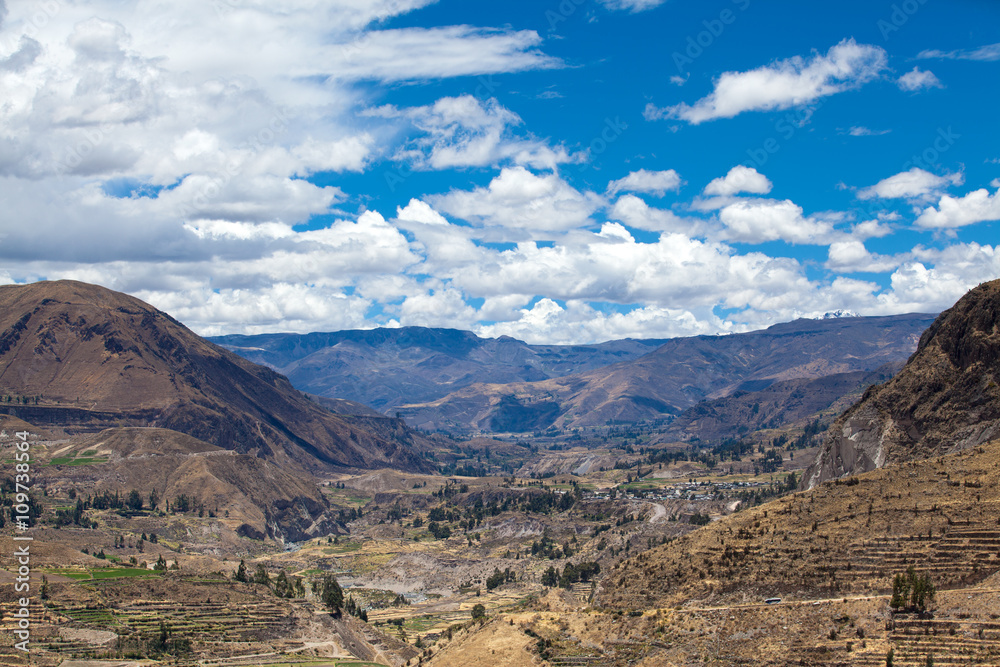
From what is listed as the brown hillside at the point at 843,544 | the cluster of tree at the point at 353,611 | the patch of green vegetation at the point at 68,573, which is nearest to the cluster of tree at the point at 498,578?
the cluster of tree at the point at 353,611

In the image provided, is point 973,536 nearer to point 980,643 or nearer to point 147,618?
point 980,643

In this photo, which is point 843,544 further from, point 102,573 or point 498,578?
point 498,578

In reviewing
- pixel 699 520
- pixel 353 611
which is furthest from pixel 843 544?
pixel 699 520

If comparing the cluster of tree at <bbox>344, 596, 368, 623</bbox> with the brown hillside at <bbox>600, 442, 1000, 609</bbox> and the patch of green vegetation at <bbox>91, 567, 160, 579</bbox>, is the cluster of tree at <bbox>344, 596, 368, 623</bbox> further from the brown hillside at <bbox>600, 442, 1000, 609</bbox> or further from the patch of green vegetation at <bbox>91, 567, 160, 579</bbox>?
the brown hillside at <bbox>600, 442, 1000, 609</bbox>

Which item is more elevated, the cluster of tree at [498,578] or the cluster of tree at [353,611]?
the cluster of tree at [353,611]

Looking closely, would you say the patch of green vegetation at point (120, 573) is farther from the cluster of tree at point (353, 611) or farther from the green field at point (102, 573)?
the cluster of tree at point (353, 611)

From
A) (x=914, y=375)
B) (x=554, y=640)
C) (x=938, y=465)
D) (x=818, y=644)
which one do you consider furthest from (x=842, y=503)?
(x=914, y=375)
